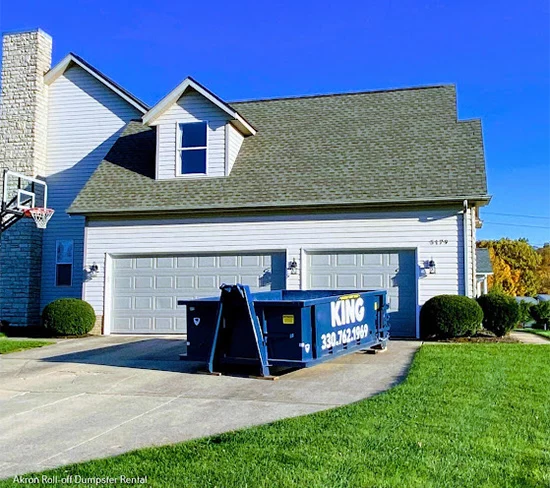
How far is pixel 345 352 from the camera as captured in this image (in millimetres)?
9648

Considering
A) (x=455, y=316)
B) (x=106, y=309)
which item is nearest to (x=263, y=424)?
(x=455, y=316)

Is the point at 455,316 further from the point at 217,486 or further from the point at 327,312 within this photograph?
the point at 217,486

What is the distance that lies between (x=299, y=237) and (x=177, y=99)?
5.51 metres

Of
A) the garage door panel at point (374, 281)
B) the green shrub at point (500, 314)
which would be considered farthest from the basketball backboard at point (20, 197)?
the green shrub at point (500, 314)

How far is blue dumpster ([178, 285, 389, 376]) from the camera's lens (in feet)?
27.9

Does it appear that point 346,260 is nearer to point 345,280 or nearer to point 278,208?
point 345,280

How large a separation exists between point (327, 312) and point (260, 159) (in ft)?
28.0

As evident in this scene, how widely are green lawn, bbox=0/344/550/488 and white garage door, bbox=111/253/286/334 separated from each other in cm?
838

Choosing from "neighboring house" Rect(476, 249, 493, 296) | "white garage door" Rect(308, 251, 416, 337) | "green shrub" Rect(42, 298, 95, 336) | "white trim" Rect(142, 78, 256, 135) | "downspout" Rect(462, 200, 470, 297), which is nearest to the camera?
"downspout" Rect(462, 200, 470, 297)

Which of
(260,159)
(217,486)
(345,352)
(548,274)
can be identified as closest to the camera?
(217,486)

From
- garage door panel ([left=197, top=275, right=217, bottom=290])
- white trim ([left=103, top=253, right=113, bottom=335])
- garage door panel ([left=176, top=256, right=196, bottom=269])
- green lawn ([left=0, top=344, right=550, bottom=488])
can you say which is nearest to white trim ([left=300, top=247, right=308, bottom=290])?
garage door panel ([left=197, top=275, right=217, bottom=290])

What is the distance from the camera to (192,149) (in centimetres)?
1656

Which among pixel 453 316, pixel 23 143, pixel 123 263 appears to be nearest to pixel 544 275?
pixel 453 316

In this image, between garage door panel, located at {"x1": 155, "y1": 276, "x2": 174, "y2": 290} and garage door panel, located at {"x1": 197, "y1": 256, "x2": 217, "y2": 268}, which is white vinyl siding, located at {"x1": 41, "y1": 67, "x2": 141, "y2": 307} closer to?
garage door panel, located at {"x1": 155, "y1": 276, "x2": 174, "y2": 290}
